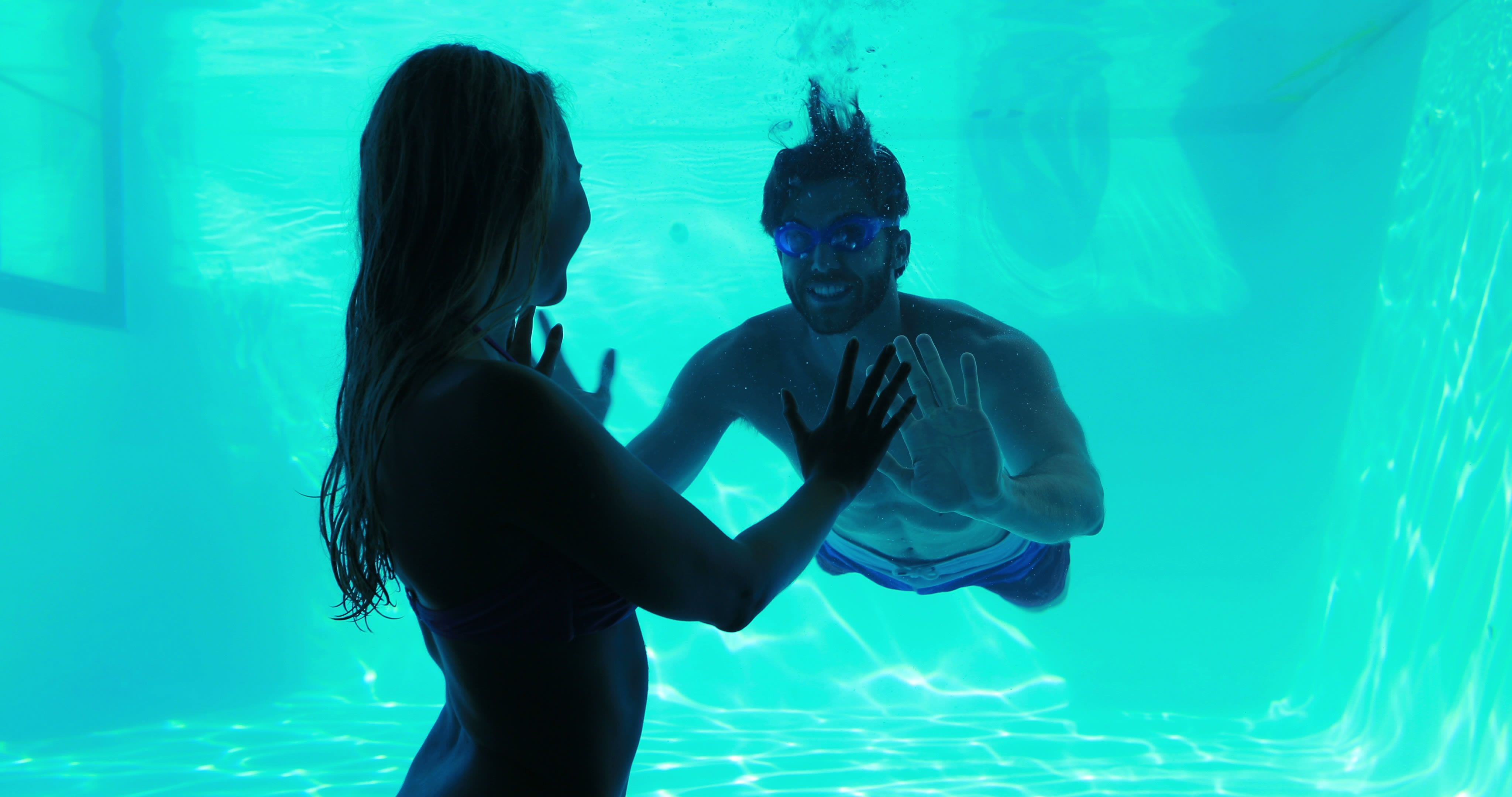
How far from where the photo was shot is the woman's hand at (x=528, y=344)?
1521 millimetres

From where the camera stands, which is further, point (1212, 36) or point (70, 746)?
point (1212, 36)

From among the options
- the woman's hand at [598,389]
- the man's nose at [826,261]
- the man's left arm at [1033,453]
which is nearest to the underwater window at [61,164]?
the man's nose at [826,261]

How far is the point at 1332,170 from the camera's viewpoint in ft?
24.2

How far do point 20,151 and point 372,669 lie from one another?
19.5 feet

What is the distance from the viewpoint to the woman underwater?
0.97 m

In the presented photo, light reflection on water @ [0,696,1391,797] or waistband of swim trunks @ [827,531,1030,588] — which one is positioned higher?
waistband of swim trunks @ [827,531,1030,588]

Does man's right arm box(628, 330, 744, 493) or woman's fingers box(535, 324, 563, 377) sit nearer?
woman's fingers box(535, 324, 563, 377)

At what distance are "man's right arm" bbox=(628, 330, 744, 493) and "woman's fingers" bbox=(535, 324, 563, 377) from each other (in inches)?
64.1

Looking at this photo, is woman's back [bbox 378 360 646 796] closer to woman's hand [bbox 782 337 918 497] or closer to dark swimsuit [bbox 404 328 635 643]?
dark swimsuit [bbox 404 328 635 643]

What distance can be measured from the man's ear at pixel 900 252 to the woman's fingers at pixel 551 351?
209 centimetres

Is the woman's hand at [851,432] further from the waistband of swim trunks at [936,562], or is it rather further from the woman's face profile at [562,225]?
the waistband of swim trunks at [936,562]

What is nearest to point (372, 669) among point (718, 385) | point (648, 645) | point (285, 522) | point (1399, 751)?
point (285, 522)

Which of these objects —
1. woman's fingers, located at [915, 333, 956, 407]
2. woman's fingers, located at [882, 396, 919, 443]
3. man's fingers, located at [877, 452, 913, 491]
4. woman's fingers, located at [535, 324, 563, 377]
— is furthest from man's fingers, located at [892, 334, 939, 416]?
woman's fingers, located at [535, 324, 563, 377]

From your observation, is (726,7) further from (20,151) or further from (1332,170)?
(20,151)
